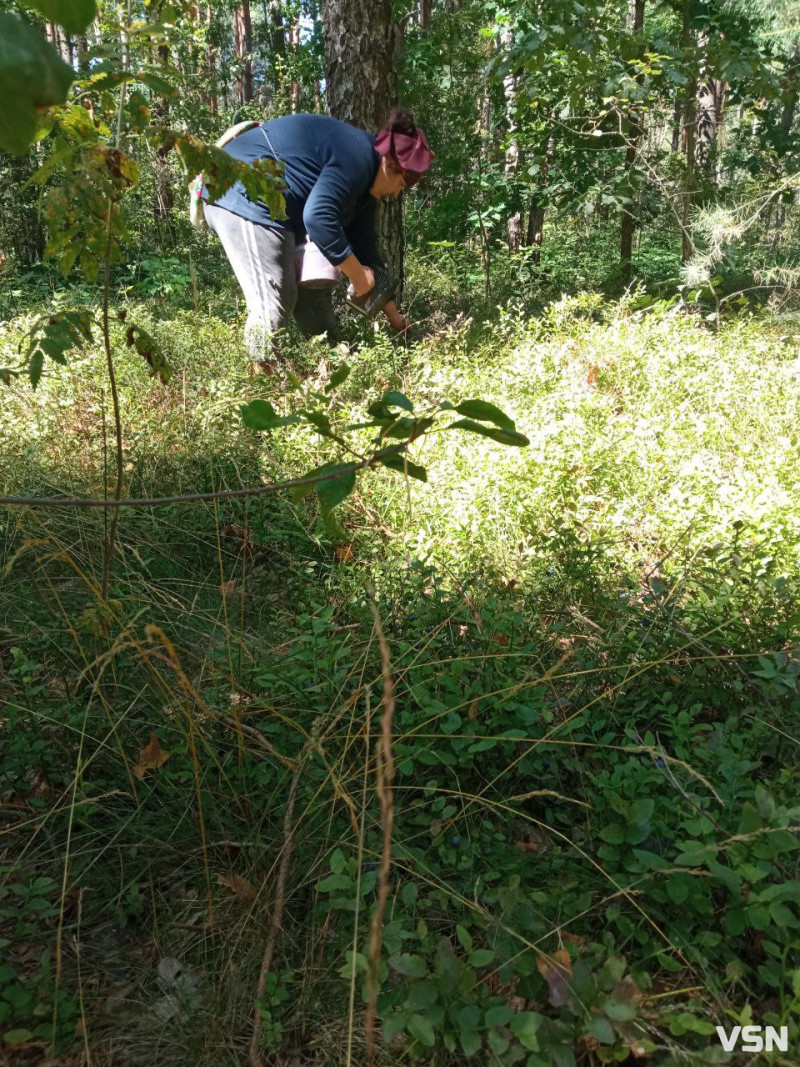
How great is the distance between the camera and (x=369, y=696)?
153 centimetres

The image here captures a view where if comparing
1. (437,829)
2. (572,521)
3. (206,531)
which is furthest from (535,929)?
(206,531)

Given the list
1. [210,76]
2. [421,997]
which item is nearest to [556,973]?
[421,997]

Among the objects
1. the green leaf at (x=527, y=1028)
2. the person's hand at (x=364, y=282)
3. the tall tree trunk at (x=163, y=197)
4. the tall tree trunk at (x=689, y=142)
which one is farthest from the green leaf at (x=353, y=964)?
the tall tree trunk at (x=163, y=197)

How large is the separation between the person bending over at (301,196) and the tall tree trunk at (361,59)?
1.14 m

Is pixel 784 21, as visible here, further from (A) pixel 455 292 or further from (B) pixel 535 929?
(B) pixel 535 929

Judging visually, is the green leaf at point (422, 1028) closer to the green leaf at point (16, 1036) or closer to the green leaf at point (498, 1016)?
the green leaf at point (498, 1016)

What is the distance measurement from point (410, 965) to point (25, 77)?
4.14ft

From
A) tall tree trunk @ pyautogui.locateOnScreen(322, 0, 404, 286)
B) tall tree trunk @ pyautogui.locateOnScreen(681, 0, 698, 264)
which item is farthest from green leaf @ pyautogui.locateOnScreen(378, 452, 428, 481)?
tall tree trunk @ pyautogui.locateOnScreen(681, 0, 698, 264)

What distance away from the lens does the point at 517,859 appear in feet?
5.17

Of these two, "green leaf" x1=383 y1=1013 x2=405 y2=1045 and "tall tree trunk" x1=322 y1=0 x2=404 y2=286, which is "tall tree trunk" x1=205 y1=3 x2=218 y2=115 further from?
"green leaf" x1=383 y1=1013 x2=405 y2=1045

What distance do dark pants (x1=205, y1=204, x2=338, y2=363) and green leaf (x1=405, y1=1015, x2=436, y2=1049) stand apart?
11.3 feet

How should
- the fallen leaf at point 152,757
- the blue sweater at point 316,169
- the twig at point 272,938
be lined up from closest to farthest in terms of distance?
the twig at point 272,938 → the fallen leaf at point 152,757 → the blue sweater at point 316,169

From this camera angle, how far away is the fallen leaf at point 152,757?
1.79 metres

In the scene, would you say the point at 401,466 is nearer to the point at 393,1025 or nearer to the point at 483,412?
the point at 483,412
